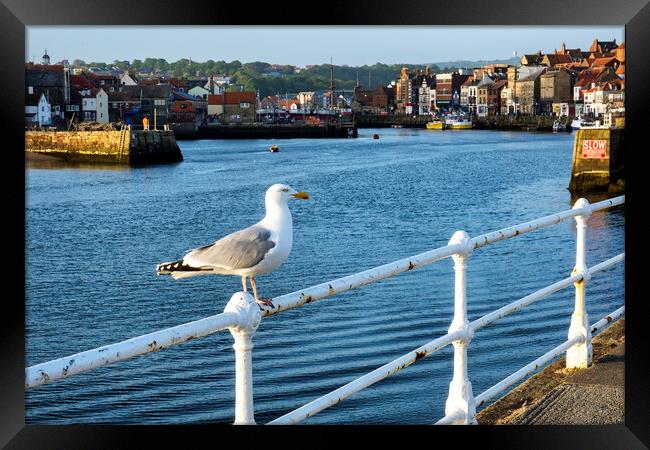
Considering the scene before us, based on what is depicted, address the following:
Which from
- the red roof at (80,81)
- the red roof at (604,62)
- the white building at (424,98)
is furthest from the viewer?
the white building at (424,98)

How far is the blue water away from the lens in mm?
9828

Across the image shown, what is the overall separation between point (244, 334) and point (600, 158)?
98.4 feet

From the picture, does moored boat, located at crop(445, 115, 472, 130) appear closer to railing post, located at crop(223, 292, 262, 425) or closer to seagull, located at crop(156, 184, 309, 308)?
seagull, located at crop(156, 184, 309, 308)

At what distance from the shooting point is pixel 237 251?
3395 millimetres

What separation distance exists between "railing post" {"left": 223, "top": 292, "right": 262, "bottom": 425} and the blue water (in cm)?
526

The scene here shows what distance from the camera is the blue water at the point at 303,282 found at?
32.2ft

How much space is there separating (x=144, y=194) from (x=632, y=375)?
3536 cm

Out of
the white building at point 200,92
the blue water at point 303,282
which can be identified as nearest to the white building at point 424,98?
the white building at point 200,92

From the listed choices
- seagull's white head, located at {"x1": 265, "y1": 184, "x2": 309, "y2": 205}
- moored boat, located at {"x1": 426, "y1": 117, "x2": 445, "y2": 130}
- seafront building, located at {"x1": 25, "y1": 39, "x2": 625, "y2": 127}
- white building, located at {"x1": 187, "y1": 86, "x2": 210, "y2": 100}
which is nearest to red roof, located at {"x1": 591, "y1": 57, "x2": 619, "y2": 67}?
seafront building, located at {"x1": 25, "y1": 39, "x2": 625, "y2": 127}

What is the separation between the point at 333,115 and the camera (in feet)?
244

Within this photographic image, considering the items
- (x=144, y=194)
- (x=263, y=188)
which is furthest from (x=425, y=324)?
(x=144, y=194)

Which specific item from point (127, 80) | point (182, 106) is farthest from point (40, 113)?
point (182, 106)

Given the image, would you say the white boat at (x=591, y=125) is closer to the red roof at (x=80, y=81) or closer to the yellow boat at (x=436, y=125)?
the red roof at (x=80, y=81)

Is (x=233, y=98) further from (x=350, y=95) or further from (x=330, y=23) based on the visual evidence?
(x=330, y=23)
